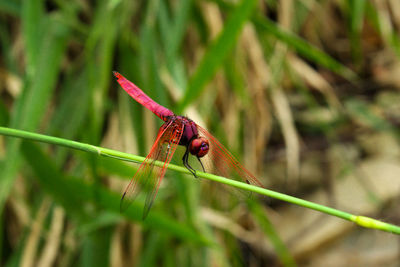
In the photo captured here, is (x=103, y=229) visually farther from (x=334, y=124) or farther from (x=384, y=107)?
(x=384, y=107)

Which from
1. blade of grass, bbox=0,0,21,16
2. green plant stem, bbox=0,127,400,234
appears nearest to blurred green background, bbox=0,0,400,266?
blade of grass, bbox=0,0,21,16

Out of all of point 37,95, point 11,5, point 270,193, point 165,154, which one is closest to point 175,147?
point 165,154

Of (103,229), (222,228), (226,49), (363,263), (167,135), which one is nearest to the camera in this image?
(167,135)

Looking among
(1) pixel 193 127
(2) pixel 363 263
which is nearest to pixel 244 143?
(2) pixel 363 263

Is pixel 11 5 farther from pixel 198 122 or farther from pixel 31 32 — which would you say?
pixel 198 122

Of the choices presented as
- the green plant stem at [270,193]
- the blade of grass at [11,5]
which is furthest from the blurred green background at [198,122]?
the green plant stem at [270,193]

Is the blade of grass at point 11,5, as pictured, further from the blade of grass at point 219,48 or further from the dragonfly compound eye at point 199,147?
Result: the dragonfly compound eye at point 199,147

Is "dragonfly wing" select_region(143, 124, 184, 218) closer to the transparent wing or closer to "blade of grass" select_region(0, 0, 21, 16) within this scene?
the transparent wing
